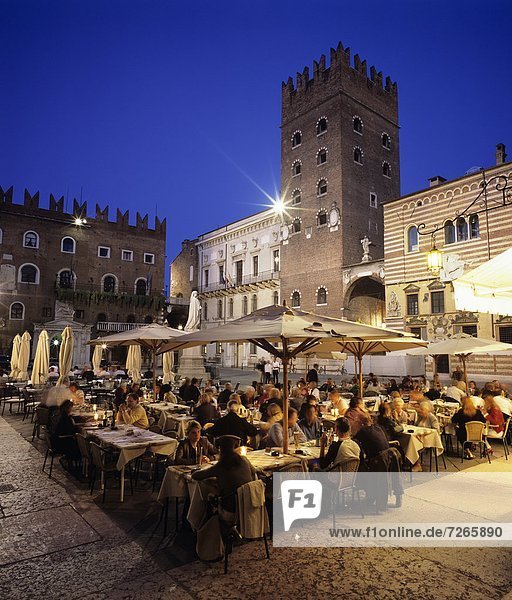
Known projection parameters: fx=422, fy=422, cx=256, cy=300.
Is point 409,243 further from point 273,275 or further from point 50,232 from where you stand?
point 50,232

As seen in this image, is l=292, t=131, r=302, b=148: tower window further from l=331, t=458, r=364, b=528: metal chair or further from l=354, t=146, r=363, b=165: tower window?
l=331, t=458, r=364, b=528: metal chair

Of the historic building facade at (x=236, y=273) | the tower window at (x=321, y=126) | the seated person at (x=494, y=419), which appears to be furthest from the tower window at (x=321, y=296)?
the seated person at (x=494, y=419)

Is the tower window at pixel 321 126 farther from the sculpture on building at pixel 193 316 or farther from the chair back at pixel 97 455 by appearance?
the chair back at pixel 97 455

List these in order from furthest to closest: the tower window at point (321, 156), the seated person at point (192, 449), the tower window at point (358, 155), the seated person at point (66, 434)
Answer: the tower window at point (321, 156) < the tower window at point (358, 155) < the seated person at point (66, 434) < the seated person at point (192, 449)

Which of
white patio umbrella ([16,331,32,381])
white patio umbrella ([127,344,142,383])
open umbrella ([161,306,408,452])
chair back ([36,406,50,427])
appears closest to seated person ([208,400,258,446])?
open umbrella ([161,306,408,452])

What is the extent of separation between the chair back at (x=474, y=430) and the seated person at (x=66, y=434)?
653 cm

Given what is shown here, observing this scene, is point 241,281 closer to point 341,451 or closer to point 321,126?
point 321,126

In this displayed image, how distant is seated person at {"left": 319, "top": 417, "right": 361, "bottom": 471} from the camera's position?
485 centimetres

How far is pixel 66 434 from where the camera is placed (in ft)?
22.2

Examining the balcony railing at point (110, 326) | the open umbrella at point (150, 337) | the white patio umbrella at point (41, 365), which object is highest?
the balcony railing at point (110, 326)

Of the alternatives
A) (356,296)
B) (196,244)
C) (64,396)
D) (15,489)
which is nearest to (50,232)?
(196,244)

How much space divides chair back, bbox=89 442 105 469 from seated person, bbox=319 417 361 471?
287 centimetres

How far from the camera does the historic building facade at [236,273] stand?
3809 cm

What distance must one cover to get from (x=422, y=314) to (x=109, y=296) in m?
27.6
